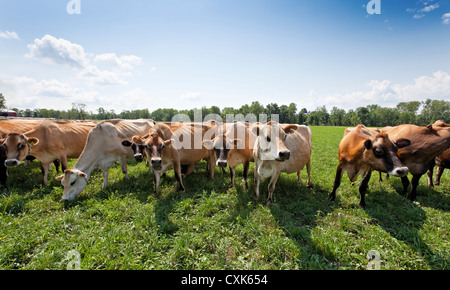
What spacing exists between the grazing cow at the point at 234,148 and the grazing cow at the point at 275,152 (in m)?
0.91

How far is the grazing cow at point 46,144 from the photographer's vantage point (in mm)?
5582

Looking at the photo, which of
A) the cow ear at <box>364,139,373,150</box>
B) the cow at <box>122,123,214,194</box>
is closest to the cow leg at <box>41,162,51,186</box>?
the cow at <box>122,123,214,194</box>

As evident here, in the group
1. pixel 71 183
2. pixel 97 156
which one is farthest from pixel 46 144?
pixel 71 183

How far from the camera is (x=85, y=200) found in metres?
5.04

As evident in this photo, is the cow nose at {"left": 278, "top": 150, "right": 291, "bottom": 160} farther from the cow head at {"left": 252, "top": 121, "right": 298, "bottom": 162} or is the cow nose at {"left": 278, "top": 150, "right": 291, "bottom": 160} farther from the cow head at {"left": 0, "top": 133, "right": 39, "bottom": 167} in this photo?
the cow head at {"left": 0, "top": 133, "right": 39, "bottom": 167}

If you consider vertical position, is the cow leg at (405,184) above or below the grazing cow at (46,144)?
below

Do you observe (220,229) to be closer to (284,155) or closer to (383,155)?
(284,155)

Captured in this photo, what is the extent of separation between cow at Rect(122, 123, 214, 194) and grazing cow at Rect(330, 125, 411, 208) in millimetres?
4621

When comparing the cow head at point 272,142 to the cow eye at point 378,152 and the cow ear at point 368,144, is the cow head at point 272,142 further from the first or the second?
the cow eye at point 378,152

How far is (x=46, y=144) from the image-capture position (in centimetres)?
650

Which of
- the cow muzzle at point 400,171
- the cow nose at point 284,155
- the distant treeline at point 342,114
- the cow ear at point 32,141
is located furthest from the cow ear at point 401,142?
the distant treeline at point 342,114

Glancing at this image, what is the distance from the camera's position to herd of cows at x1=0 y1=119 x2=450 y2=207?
466 centimetres
